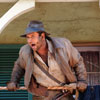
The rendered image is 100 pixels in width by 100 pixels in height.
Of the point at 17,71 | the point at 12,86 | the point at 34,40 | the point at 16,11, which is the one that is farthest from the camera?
the point at 16,11

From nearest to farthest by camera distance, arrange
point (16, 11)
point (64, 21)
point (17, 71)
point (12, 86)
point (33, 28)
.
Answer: point (33, 28)
point (12, 86)
point (17, 71)
point (16, 11)
point (64, 21)

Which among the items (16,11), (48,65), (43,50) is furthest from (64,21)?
(48,65)

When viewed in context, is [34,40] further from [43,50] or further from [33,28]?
[43,50]

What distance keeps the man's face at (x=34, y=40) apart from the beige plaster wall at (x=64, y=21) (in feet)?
9.59

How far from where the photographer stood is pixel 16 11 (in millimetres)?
10734

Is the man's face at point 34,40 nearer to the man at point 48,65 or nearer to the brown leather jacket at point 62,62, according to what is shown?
the man at point 48,65

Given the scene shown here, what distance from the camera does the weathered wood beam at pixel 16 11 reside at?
34.8 feet

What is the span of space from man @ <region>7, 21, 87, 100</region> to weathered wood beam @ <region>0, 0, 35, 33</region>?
1.66 meters

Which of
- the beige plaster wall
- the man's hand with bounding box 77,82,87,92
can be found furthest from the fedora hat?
the beige plaster wall

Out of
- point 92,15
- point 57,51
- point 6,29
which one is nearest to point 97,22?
point 92,15

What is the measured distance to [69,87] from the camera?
876 cm

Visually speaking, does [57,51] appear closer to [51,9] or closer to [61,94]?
[61,94]

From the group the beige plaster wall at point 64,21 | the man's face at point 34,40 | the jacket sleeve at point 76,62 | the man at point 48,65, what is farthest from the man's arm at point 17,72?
the beige plaster wall at point 64,21

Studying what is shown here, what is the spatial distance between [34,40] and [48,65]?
1.49 ft
